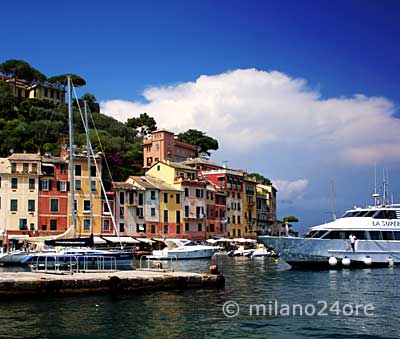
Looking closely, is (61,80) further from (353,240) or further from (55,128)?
(353,240)

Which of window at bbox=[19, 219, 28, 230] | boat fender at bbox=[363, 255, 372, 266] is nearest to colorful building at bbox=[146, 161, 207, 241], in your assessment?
window at bbox=[19, 219, 28, 230]

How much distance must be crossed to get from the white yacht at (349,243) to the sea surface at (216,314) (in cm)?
1249

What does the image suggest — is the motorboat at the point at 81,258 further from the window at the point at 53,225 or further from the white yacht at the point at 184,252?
the window at the point at 53,225

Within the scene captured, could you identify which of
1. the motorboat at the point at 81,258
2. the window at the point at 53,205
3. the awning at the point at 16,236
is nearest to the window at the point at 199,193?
the window at the point at 53,205

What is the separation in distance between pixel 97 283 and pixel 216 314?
792 centimetres

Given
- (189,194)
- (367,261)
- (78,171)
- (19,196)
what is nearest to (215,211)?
(189,194)

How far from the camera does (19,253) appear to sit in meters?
52.7

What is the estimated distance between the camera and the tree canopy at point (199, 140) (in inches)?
4631

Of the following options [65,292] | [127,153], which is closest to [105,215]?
[127,153]

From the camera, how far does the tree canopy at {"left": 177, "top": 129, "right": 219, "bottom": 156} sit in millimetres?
117625

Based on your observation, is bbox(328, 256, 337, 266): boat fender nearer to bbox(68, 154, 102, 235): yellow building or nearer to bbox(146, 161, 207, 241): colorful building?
bbox(68, 154, 102, 235): yellow building

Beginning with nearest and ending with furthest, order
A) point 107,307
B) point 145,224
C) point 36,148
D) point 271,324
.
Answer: point 271,324, point 107,307, point 145,224, point 36,148

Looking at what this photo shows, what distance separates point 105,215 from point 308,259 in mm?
32998

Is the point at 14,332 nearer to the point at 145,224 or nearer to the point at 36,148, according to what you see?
the point at 145,224
